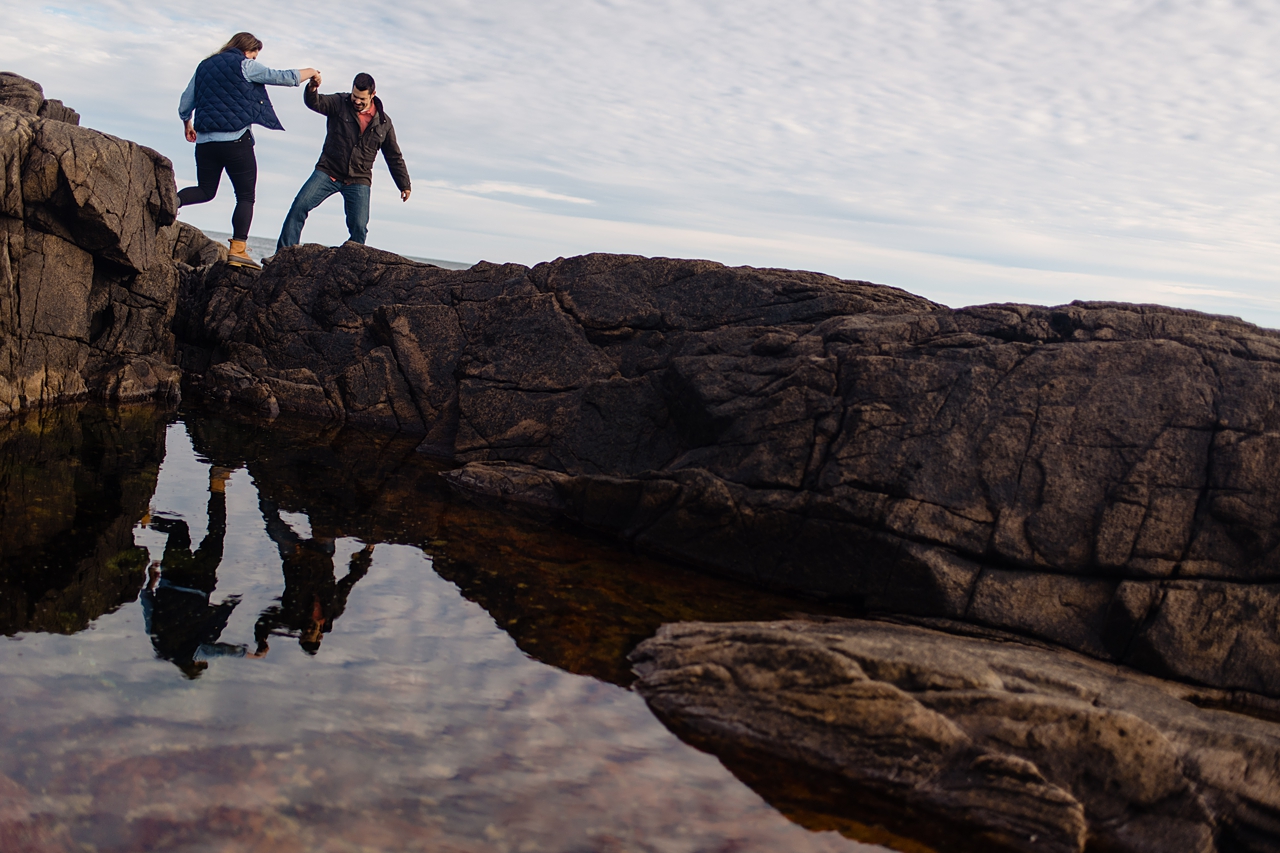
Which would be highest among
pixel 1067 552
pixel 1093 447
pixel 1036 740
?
pixel 1093 447

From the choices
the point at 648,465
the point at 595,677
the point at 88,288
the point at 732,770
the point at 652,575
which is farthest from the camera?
the point at 88,288

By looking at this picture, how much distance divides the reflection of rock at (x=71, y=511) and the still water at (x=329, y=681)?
1.6 inches

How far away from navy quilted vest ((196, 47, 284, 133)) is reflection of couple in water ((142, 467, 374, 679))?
30.3 ft

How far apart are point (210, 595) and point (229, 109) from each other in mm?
11755

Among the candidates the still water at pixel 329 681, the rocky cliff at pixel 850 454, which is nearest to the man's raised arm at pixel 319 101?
the rocky cliff at pixel 850 454

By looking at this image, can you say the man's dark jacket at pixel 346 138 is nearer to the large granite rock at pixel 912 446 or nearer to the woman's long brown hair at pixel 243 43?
the woman's long brown hair at pixel 243 43

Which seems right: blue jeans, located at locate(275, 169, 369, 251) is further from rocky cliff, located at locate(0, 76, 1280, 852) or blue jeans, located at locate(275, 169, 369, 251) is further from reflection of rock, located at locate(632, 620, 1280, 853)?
reflection of rock, located at locate(632, 620, 1280, 853)

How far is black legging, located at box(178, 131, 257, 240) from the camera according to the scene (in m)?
16.8

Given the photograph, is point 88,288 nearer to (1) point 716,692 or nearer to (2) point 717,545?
(2) point 717,545

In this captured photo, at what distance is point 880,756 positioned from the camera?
6.31 m

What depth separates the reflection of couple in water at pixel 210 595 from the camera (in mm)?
6978

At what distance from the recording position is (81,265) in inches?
605

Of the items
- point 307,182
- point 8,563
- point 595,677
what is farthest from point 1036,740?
point 307,182

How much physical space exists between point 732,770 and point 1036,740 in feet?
6.83
